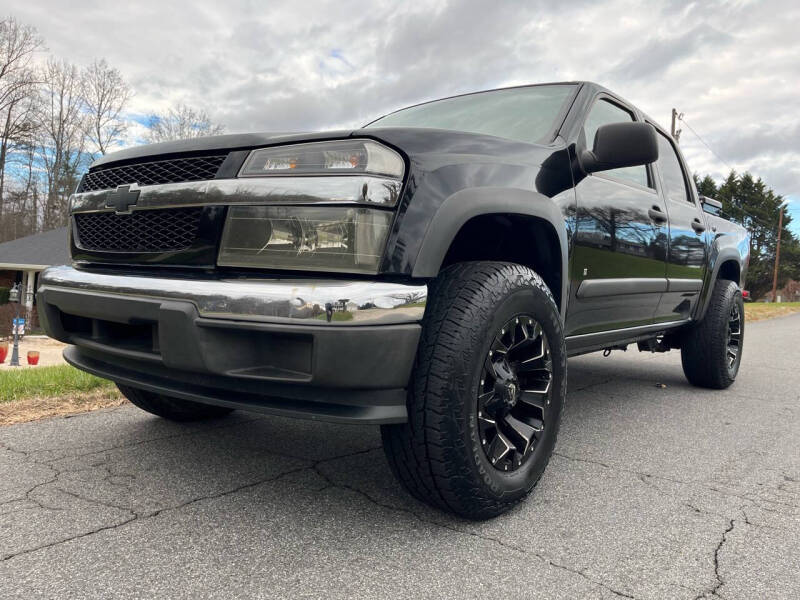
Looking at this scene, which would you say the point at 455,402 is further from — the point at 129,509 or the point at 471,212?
the point at 129,509

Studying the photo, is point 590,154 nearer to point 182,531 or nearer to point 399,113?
point 399,113

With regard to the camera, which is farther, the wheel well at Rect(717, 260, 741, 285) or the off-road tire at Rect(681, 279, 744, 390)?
the wheel well at Rect(717, 260, 741, 285)

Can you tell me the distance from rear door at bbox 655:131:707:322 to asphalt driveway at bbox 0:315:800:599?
94 cm

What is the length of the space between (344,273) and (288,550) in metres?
0.86

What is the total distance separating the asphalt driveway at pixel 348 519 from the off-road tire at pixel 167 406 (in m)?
0.07

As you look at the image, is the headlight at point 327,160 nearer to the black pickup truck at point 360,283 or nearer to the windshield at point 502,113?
the black pickup truck at point 360,283

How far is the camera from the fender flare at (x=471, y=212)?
188 centimetres

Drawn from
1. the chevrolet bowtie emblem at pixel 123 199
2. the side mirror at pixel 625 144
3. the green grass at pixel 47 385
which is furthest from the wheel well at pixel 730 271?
the green grass at pixel 47 385

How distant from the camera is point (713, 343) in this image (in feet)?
14.9

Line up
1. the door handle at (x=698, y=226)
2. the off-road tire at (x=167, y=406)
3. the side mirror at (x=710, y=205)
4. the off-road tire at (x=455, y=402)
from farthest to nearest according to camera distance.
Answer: the side mirror at (x=710, y=205), the door handle at (x=698, y=226), the off-road tire at (x=167, y=406), the off-road tire at (x=455, y=402)

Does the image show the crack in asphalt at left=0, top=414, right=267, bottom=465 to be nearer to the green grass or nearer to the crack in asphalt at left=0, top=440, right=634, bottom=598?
the crack in asphalt at left=0, top=440, right=634, bottom=598

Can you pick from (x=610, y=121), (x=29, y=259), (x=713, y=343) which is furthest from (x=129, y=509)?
(x=29, y=259)

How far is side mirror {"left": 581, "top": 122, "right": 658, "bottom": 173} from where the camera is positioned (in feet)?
8.31

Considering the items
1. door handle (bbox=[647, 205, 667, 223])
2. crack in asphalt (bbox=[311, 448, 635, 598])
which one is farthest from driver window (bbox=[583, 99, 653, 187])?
crack in asphalt (bbox=[311, 448, 635, 598])
